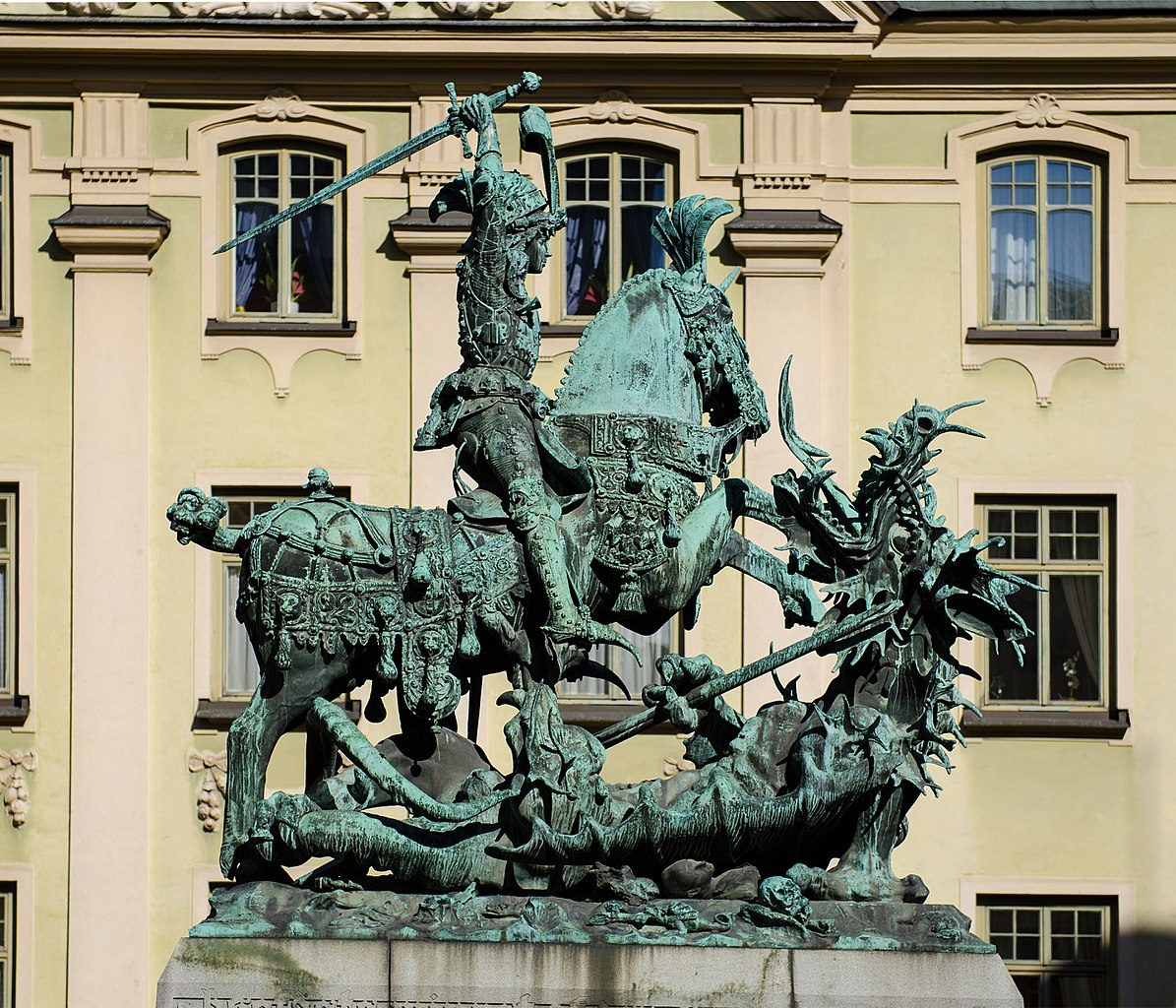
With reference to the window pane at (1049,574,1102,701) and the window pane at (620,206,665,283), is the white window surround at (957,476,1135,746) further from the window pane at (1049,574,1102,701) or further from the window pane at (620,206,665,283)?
the window pane at (620,206,665,283)

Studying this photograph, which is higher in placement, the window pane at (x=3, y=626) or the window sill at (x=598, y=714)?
the window pane at (x=3, y=626)

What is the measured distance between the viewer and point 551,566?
1364 centimetres

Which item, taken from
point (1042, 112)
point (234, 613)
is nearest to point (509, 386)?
point (234, 613)

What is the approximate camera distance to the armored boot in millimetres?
13625

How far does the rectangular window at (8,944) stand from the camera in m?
23.2

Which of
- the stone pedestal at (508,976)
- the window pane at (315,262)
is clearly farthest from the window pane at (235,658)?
the stone pedestal at (508,976)

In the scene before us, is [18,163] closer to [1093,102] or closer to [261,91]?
[261,91]

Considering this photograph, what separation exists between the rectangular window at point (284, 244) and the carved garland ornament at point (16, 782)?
12.3 feet

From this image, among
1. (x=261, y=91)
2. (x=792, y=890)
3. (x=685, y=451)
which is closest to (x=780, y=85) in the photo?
(x=261, y=91)

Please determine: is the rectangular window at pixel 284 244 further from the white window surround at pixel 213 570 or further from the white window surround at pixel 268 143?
the white window surround at pixel 213 570

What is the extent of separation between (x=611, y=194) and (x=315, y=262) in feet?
7.75

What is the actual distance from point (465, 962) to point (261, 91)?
12.6 m

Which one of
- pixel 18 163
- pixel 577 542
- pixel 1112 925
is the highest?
pixel 18 163

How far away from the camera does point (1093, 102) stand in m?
24.3
